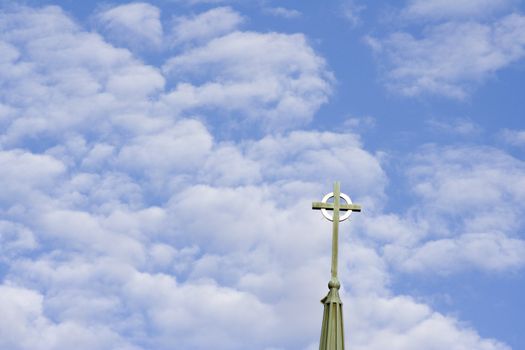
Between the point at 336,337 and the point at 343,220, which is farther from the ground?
the point at 343,220

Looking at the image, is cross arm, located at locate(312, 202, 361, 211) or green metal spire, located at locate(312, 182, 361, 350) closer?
green metal spire, located at locate(312, 182, 361, 350)

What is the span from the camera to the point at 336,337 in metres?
19.6

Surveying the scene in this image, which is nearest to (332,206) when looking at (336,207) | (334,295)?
(336,207)

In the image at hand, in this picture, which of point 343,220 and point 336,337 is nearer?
point 336,337

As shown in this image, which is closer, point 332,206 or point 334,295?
point 334,295

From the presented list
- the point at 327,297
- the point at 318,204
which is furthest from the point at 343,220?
the point at 327,297

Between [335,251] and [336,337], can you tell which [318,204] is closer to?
[335,251]

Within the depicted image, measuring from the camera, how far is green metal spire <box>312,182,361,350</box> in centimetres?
1961

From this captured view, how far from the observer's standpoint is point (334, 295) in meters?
20.2

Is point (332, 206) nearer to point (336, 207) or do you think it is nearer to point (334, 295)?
point (336, 207)

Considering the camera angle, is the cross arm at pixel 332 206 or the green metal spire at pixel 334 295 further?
the cross arm at pixel 332 206

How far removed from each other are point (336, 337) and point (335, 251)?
2.13 meters

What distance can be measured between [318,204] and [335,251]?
1.33 metres

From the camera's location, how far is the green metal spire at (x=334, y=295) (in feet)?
64.3
